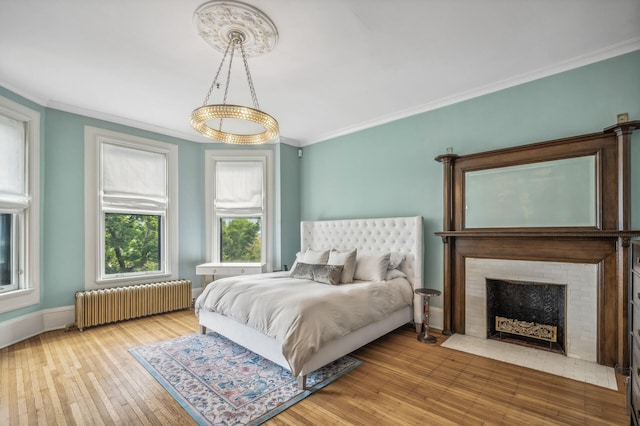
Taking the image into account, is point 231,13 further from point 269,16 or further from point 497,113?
point 497,113

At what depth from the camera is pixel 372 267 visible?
377cm

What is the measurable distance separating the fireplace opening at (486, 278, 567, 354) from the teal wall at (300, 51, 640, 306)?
2.14 ft

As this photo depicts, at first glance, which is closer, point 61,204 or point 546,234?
point 546,234

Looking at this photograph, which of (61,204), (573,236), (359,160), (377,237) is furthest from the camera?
(359,160)

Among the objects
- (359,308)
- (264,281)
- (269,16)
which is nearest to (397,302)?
(359,308)

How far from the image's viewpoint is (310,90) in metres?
3.53

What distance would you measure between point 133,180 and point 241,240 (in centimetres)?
190

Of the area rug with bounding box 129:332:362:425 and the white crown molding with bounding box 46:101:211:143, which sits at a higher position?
the white crown molding with bounding box 46:101:211:143

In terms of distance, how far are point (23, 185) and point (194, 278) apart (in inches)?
99.7

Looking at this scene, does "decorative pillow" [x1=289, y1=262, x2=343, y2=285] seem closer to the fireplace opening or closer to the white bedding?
the white bedding

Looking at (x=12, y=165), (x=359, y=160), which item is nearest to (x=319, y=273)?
(x=359, y=160)

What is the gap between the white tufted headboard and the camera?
12.5ft

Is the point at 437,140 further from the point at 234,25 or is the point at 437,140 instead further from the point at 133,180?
the point at 133,180

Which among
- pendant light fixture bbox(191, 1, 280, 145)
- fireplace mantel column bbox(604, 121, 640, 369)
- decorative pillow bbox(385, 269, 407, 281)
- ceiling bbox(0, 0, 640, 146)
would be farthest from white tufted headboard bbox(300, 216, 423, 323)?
pendant light fixture bbox(191, 1, 280, 145)
